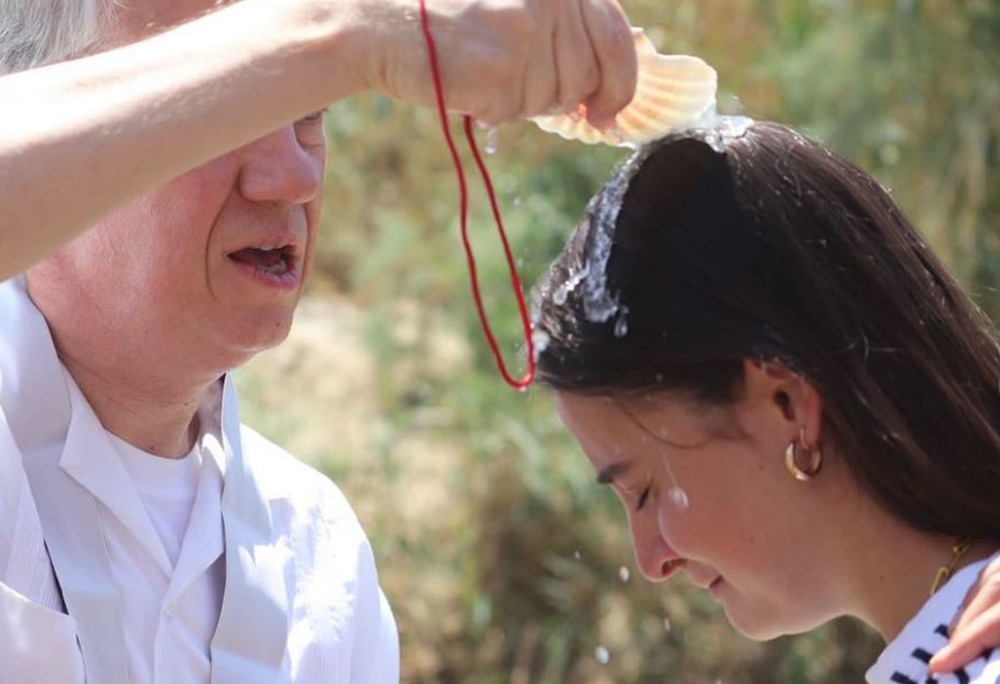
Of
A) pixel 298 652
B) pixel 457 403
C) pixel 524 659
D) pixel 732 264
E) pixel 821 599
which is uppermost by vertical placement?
pixel 732 264

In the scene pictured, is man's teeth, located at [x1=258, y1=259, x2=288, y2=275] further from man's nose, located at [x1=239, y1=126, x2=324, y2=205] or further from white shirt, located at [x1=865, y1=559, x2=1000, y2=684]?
white shirt, located at [x1=865, y1=559, x2=1000, y2=684]

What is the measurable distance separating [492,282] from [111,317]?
10.6 ft

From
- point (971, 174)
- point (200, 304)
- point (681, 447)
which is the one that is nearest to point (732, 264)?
point (681, 447)

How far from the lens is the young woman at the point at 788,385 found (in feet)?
6.70

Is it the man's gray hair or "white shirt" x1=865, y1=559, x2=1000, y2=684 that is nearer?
"white shirt" x1=865, y1=559, x2=1000, y2=684

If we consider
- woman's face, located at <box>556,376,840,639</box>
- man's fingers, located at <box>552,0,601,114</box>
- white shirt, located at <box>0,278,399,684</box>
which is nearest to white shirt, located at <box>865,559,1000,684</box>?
woman's face, located at <box>556,376,840,639</box>

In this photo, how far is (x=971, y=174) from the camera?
519cm

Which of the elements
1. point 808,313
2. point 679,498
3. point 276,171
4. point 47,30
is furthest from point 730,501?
point 47,30

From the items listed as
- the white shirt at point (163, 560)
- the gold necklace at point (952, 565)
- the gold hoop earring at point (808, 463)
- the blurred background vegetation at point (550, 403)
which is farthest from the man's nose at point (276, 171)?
the blurred background vegetation at point (550, 403)

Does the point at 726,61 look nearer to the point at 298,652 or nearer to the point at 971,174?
the point at 971,174

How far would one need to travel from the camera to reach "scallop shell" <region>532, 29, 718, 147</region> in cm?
199

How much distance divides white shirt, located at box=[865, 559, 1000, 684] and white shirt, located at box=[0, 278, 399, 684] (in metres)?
0.79

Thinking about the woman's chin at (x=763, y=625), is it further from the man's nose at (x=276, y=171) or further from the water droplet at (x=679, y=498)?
the man's nose at (x=276, y=171)

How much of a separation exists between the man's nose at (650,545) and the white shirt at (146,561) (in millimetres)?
476
